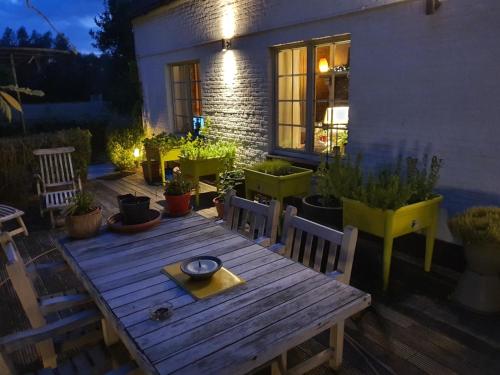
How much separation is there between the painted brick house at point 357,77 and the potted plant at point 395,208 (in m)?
0.37

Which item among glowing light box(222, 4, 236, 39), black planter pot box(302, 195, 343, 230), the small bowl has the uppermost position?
glowing light box(222, 4, 236, 39)

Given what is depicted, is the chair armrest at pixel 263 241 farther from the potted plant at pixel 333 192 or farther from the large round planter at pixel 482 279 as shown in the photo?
the large round planter at pixel 482 279

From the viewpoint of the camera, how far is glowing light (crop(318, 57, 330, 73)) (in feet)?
14.7

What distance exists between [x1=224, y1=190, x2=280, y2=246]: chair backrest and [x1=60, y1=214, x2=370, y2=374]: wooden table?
0.26m

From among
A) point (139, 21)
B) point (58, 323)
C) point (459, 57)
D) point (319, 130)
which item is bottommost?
point (58, 323)

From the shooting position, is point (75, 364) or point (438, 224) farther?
point (438, 224)

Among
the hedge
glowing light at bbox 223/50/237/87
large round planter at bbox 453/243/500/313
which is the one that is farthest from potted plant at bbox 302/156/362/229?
the hedge

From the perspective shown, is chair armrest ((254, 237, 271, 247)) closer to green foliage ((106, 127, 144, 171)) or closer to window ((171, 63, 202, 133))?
window ((171, 63, 202, 133))

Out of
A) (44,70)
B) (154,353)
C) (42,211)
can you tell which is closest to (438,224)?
(154,353)

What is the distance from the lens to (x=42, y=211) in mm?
4902

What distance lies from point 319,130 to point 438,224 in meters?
1.81

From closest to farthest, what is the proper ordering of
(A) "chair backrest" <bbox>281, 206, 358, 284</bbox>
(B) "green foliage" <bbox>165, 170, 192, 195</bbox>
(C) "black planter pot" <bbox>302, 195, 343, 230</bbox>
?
(A) "chair backrest" <bbox>281, 206, 358, 284</bbox> → (B) "green foliage" <bbox>165, 170, 192, 195</bbox> → (C) "black planter pot" <bbox>302, 195, 343, 230</bbox>

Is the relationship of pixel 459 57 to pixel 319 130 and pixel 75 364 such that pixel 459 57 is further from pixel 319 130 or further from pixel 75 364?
pixel 75 364

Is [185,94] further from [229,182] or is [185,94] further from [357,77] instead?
[357,77]
